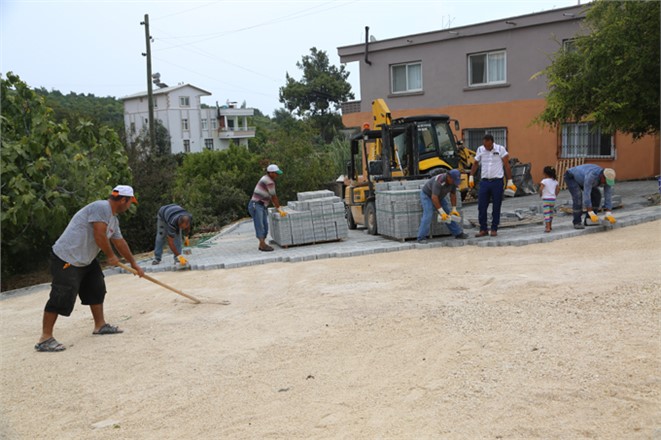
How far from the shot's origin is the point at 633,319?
5898mm

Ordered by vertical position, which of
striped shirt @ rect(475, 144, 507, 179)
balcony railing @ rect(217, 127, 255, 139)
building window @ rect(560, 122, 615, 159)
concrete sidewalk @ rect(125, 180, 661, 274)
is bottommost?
concrete sidewalk @ rect(125, 180, 661, 274)

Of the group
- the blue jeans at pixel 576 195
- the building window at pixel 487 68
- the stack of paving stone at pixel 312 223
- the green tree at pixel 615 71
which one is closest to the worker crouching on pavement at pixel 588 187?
the blue jeans at pixel 576 195

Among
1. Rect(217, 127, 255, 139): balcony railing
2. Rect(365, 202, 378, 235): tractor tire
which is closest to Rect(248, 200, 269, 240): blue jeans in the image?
Rect(365, 202, 378, 235): tractor tire

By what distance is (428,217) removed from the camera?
37.7 ft

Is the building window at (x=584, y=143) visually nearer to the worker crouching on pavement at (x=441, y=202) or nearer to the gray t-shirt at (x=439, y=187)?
the worker crouching on pavement at (x=441, y=202)

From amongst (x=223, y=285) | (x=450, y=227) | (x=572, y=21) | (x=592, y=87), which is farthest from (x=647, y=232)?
(x=572, y=21)

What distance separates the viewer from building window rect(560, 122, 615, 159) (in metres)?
20.6

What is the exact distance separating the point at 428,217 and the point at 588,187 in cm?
Result: 278

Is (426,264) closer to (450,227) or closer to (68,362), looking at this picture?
(450,227)

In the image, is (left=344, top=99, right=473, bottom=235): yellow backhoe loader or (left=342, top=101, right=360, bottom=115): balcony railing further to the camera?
(left=342, top=101, right=360, bottom=115): balcony railing

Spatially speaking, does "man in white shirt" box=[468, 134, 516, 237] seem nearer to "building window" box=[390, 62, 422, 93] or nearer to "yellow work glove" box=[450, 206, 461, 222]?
"yellow work glove" box=[450, 206, 461, 222]

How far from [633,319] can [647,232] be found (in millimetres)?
4954

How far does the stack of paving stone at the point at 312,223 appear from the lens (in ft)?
41.6

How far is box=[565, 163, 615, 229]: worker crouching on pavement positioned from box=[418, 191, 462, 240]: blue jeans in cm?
209
